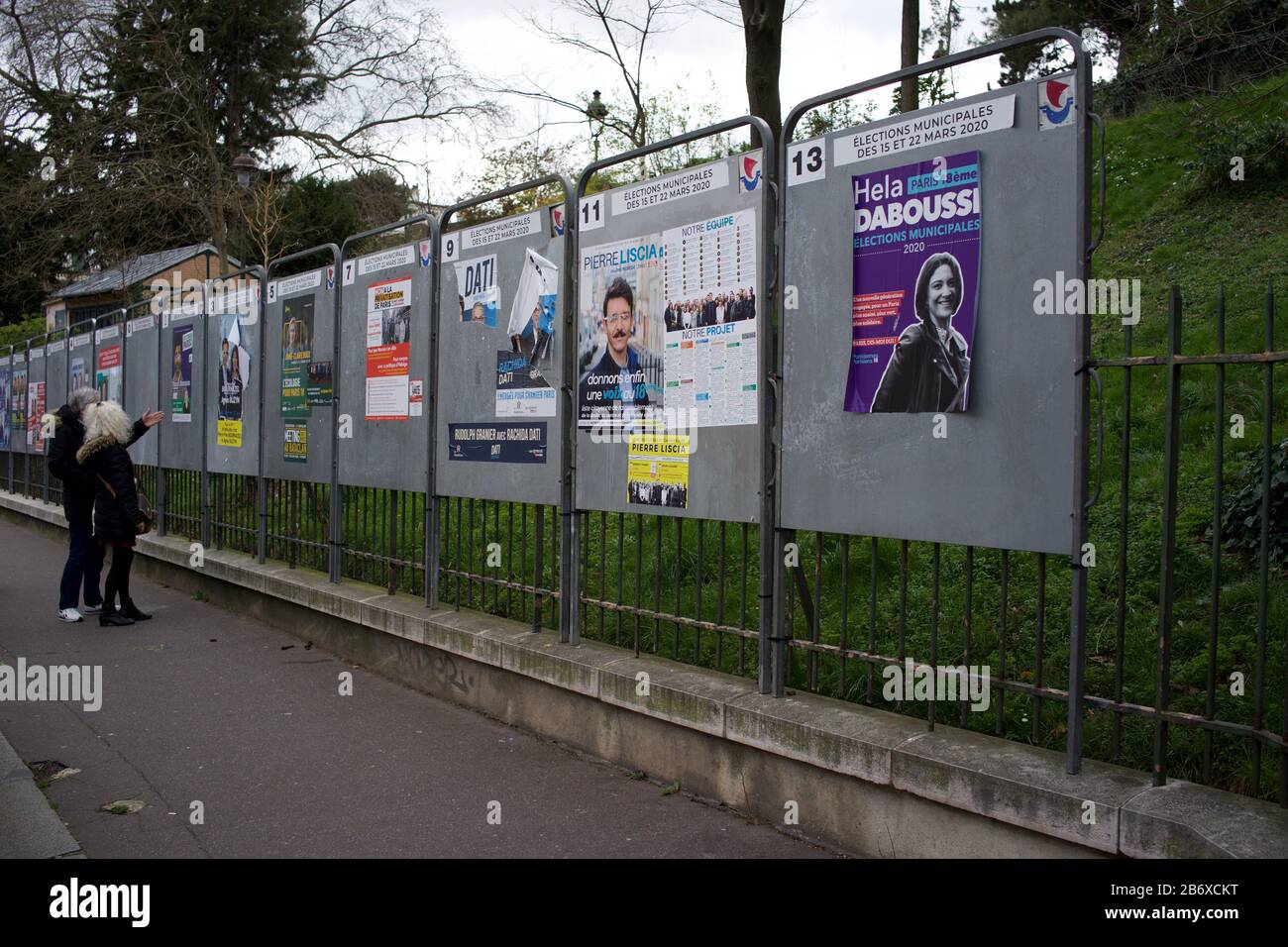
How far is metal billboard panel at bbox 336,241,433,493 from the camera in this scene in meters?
7.63

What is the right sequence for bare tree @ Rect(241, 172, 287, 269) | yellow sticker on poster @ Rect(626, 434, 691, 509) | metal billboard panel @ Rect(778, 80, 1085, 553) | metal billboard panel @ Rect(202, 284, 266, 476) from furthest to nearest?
bare tree @ Rect(241, 172, 287, 269) < metal billboard panel @ Rect(202, 284, 266, 476) < yellow sticker on poster @ Rect(626, 434, 691, 509) < metal billboard panel @ Rect(778, 80, 1085, 553)

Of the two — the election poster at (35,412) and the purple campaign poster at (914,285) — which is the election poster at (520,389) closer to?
the purple campaign poster at (914,285)

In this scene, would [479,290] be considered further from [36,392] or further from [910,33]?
[36,392]

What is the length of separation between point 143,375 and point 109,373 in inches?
65.9

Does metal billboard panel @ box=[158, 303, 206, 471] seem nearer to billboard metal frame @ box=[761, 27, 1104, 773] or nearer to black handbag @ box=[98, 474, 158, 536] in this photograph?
black handbag @ box=[98, 474, 158, 536]

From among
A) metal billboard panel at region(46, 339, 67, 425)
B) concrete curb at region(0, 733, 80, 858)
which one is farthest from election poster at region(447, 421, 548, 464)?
metal billboard panel at region(46, 339, 67, 425)

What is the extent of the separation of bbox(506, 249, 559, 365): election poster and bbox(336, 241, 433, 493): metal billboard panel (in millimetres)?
1087

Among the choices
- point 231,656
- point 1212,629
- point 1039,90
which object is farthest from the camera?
point 231,656

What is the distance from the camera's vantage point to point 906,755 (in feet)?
13.7

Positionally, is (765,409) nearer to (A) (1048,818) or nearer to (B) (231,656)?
(A) (1048,818)

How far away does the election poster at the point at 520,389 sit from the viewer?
6.45 m

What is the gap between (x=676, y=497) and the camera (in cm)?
550
